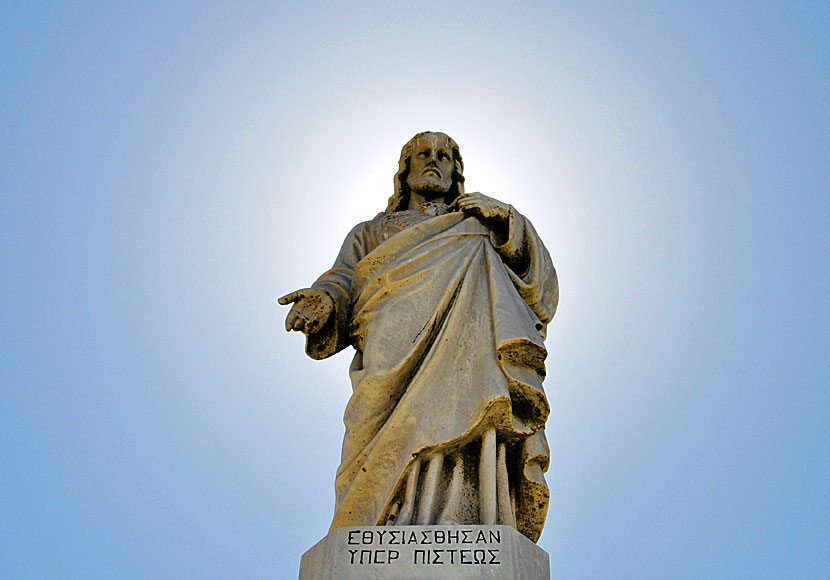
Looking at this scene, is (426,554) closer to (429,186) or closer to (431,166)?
(429,186)

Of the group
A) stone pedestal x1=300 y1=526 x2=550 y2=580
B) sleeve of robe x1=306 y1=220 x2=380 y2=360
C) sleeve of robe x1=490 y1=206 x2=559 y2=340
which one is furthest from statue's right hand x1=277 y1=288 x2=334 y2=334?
stone pedestal x1=300 y1=526 x2=550 y2=580

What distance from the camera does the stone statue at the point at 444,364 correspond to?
6.29 meters

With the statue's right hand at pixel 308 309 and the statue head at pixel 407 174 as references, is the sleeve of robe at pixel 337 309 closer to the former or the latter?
the statue's right hand at pixel 308 309

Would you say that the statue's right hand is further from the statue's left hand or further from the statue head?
the statue head

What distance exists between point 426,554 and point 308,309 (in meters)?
2.65

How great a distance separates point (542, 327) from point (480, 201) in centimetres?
122

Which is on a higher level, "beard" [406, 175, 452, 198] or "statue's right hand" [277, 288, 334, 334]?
"beard" [406, 175, 452, 198]

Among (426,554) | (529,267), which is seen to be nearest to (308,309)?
(529,267)

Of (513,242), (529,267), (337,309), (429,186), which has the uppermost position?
(429,186)

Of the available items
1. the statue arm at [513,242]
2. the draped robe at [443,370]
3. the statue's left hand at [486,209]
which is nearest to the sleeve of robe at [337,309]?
the draped robe at [443,370]

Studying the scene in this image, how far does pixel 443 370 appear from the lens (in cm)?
673

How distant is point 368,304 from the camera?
7.50 m

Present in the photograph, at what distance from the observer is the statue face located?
29.3 ft

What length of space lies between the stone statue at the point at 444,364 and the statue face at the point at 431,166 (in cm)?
66
